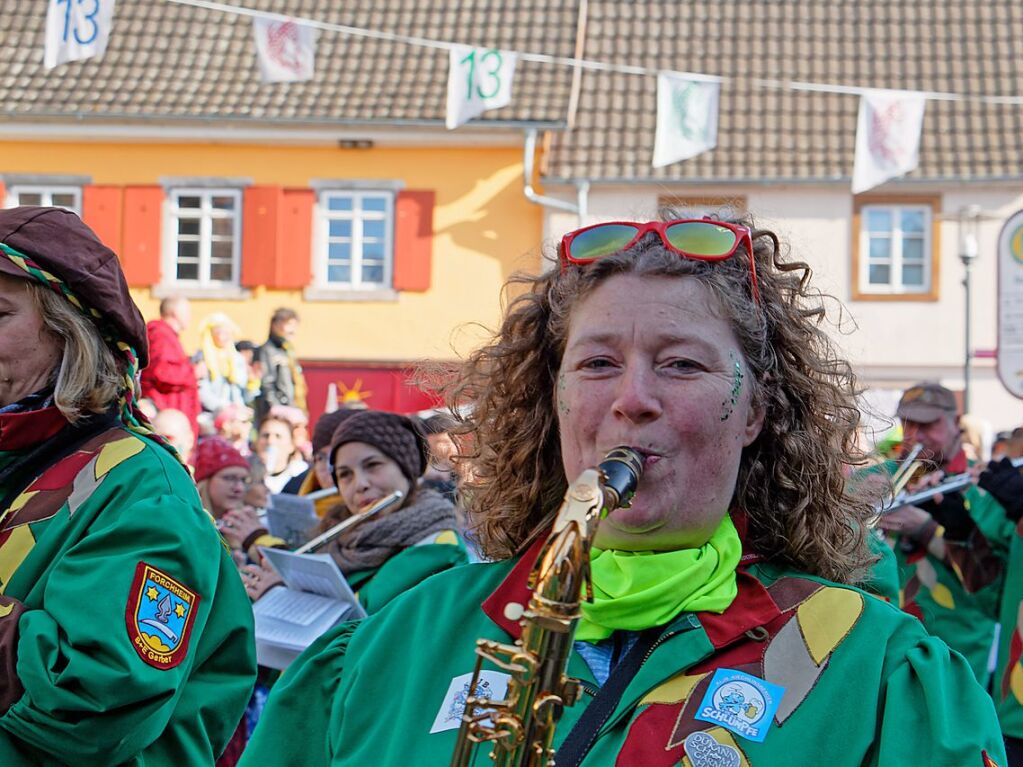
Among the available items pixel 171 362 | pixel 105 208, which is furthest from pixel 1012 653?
pixel 105 208

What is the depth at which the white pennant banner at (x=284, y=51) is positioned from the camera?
541 inches

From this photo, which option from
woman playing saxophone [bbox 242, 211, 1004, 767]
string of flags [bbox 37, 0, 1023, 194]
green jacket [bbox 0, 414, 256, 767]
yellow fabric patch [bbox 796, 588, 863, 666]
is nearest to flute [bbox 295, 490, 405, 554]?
green jacket [bbox 0, 414, 256, 767]

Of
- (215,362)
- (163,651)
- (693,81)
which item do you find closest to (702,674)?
(163,651)

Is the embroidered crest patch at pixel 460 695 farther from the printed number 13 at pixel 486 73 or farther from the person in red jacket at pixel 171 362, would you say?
the printed number 13 at pixel 486 73

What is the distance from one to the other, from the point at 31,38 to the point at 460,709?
22.7 meters

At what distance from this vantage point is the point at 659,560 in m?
2.21

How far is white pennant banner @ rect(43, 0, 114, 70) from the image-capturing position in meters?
11.1

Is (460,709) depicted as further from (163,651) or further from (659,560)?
(163,651)

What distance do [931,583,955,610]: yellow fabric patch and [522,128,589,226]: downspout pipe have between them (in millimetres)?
14317

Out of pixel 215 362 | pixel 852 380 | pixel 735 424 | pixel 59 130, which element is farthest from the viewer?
pixel 59 130

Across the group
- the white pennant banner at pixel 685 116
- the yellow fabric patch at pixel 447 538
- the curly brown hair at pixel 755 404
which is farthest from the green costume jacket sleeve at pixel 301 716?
the white pennant banner at pixel 685 116

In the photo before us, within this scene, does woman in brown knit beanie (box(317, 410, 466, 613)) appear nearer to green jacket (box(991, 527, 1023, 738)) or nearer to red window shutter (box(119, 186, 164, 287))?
green jacket (box(991, 527, 1023, 738))

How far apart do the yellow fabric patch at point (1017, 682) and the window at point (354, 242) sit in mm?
17248

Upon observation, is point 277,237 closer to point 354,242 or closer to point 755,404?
point 354,242
